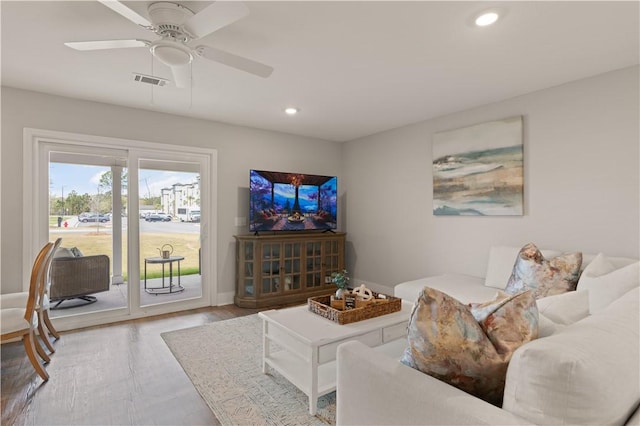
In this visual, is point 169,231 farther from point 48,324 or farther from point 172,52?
point 172,52

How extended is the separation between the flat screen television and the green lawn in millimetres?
838

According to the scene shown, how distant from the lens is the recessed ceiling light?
1.97 m

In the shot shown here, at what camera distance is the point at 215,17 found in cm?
168

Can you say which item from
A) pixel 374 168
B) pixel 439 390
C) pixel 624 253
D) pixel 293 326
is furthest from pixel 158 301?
pixel 624 253

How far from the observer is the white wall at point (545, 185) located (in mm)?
2748

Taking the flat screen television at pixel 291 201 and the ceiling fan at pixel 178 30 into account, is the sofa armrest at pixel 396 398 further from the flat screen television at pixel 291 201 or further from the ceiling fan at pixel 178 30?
the flat screen television at pixel 291 201

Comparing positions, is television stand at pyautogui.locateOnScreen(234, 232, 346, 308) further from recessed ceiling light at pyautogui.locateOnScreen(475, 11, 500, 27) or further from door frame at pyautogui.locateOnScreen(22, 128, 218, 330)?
recessed ceiling light at pyautogui.locateOnScreen(475, 11, 500, 27)

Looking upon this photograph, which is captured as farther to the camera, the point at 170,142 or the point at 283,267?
the point at 283,267

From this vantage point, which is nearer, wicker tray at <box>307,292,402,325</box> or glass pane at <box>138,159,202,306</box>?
wicker tray at <box>307,292,402,325</box>

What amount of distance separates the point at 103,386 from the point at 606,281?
3.59 meters

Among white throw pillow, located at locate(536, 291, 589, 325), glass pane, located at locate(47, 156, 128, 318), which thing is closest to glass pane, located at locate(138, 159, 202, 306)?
glass pane, located at locate(47, 156, 128, 318)

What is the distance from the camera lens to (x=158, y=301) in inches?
159

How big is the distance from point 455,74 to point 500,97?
2.96 feet

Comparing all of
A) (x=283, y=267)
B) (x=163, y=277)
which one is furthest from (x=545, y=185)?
(x=163, y=277)
